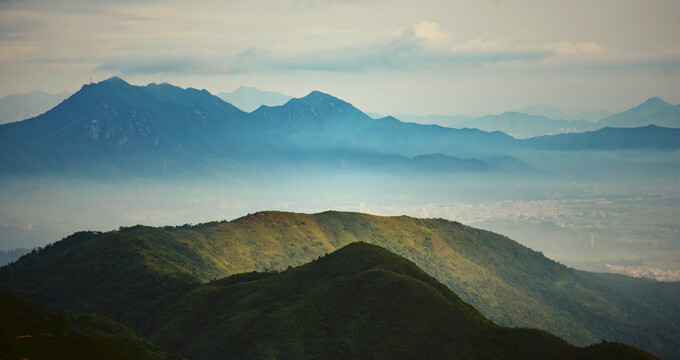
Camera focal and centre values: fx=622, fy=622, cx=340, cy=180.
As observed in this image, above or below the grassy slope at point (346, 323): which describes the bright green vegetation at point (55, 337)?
above

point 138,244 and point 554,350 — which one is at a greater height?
point 138,244

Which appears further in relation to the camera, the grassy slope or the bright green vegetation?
the grassy slope

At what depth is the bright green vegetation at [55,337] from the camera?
235ft

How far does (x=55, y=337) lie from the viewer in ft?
255

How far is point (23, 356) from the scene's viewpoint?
69500 mm

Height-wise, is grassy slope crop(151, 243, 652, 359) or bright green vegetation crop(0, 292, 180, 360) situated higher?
bright green vegetation crop(0, 292, 180, 360)

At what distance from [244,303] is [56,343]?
5090cm

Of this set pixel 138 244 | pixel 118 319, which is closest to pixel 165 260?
pixel 138 244

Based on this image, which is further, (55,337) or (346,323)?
(346,323)

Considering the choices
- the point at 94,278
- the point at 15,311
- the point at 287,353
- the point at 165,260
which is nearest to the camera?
the point at 15,311

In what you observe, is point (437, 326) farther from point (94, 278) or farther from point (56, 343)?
point (94, 278)

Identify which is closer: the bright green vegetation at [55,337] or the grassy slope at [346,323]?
the bright green vegetation at [55,337]

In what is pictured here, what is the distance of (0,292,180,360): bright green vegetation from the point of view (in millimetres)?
71750

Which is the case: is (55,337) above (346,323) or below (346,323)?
above
